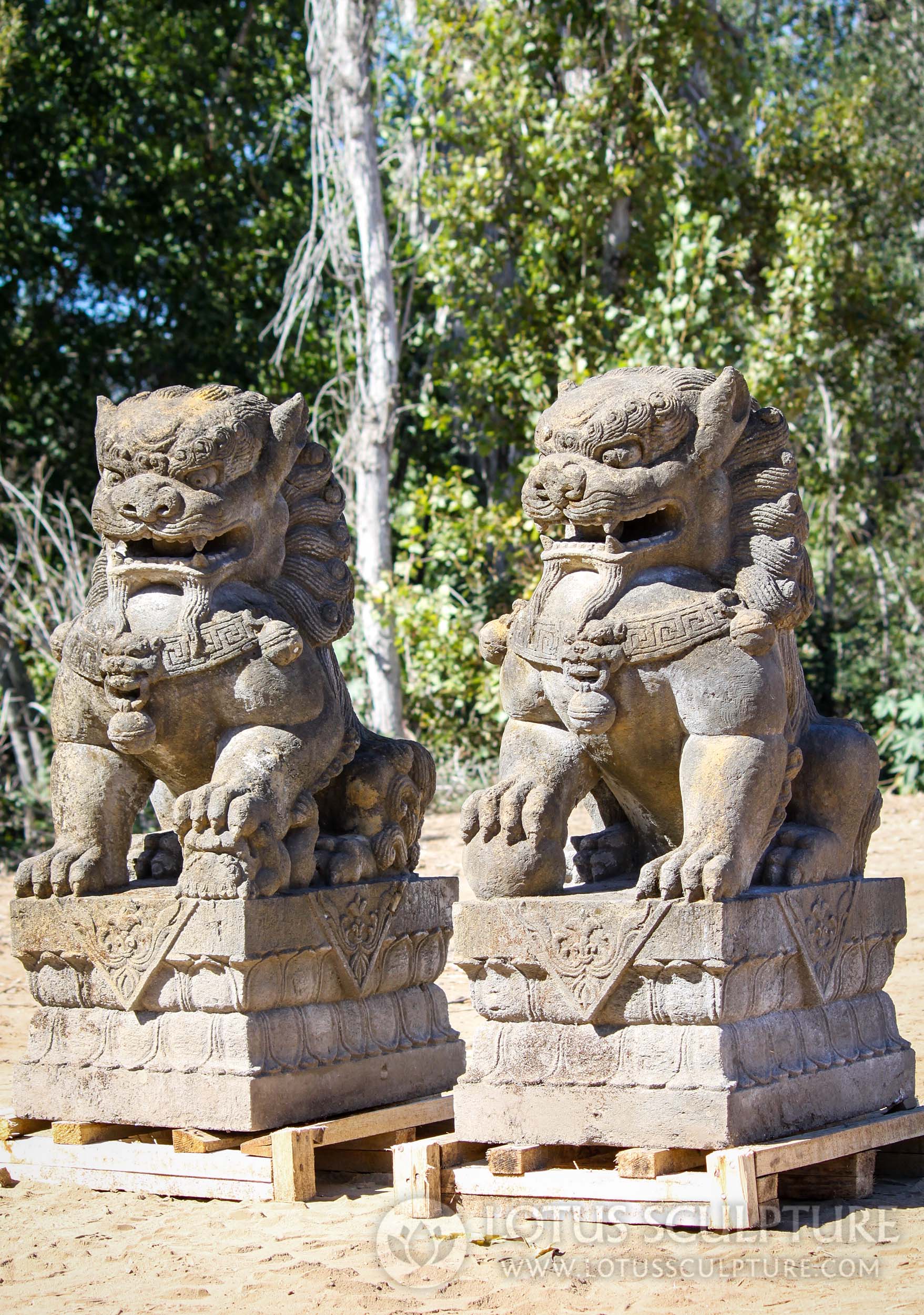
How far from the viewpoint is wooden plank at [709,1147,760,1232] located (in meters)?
3.80

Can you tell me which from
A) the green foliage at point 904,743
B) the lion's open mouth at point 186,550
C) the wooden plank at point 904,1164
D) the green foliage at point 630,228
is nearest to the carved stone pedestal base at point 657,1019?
the wooden plank at point 904,1164

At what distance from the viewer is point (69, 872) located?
191 inches

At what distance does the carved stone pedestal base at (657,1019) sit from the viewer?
396 cm

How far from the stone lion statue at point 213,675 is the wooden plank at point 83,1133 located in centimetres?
65

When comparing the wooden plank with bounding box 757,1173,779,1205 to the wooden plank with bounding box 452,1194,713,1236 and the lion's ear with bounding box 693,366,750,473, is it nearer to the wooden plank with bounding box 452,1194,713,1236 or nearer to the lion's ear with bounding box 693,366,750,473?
the wooden plank with bounding box 452,1194,713,1236

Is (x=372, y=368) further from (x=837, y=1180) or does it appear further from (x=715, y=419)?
(x=837, y=1180)

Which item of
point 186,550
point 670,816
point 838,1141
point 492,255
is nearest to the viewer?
point 838,1141

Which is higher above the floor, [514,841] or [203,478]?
[203,478]

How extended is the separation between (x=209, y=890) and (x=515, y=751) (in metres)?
0.92

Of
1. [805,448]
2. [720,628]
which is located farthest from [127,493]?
[805,448]

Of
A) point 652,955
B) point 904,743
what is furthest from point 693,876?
point 904,743

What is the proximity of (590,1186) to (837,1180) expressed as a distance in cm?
70

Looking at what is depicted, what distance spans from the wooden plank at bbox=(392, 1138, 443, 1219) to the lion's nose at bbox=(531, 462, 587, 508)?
1.67m

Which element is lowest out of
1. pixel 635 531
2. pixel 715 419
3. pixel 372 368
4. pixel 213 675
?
pixel 213 675
